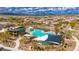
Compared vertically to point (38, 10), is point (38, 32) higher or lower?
lower

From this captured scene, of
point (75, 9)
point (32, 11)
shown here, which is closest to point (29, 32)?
point (32, 11)

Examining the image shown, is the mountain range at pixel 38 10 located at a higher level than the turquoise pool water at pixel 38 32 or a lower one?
higher

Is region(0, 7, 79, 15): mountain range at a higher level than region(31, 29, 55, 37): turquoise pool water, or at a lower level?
higher

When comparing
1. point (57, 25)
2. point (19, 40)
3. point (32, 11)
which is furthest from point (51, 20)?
point (19, 40)

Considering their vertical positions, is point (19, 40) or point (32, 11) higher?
point (32, 11)
